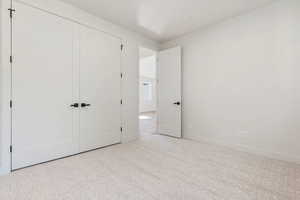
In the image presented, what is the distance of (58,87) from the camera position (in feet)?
→ 8.59

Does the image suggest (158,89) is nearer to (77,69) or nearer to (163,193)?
(77,69)

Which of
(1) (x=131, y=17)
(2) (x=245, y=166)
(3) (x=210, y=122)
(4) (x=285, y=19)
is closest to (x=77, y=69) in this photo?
(1) (x=131, y=17)

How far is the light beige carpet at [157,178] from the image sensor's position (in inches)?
66.1

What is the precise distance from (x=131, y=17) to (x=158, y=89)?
1.98 meters

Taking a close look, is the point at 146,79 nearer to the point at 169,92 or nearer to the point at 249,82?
the point at 169,92

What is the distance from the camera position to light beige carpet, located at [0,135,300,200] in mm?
1678

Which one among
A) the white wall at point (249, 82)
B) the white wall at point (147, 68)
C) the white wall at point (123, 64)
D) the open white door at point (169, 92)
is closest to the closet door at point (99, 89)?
the white wall at point (123, 64)

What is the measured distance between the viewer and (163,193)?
171cm

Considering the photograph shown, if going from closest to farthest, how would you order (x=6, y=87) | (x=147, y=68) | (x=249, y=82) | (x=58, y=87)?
(x=6, y=87)
(x=58, y=87)
(x=249, y=82)
(x=147, y=68)

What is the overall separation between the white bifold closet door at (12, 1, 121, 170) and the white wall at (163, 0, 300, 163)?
6.37 ft

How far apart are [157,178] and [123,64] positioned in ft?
8.10

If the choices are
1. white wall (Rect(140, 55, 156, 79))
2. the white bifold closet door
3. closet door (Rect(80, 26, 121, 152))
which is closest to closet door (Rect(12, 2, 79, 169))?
the white bifold closet door

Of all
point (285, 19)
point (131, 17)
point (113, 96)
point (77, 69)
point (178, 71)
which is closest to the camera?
point (285, 19)

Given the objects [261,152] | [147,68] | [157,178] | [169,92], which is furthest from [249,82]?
[147,68]
